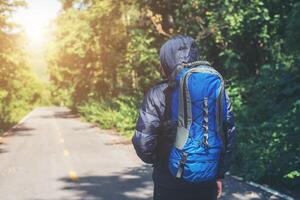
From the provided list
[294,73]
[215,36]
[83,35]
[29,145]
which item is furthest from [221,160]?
[83,35]

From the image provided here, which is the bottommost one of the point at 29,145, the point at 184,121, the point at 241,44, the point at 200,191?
the point at 29,145

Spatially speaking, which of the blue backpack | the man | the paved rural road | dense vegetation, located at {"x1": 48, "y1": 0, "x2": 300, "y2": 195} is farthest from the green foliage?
the blue backpack

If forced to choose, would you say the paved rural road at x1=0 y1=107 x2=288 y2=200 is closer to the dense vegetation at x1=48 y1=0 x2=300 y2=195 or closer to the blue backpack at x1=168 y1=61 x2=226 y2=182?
the dense vegetation at x1=48 y1=0 x2=300 y2=195

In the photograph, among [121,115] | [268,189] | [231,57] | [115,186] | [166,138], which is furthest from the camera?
[121,115]

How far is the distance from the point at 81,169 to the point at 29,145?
7.09 m

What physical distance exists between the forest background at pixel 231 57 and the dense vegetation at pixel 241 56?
0.08 ft

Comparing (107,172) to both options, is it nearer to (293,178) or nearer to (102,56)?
(293,178)

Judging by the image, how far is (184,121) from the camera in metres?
3.24

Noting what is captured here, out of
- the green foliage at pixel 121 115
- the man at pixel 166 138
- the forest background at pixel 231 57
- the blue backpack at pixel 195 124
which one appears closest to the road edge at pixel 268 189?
the forest background at pixel 231 57

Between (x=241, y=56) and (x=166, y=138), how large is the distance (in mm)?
13525

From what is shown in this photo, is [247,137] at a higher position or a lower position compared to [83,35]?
lower

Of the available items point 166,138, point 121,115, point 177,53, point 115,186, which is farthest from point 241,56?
point 166,138

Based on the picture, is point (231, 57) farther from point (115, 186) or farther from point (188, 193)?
point (188, 193)

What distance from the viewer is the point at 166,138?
132 inches
